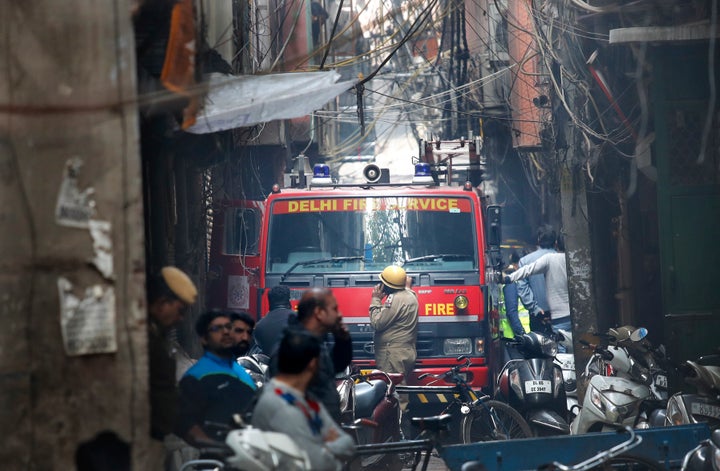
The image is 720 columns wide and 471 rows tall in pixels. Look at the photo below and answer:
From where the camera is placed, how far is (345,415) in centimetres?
746

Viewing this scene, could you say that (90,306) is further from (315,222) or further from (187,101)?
(315,222)

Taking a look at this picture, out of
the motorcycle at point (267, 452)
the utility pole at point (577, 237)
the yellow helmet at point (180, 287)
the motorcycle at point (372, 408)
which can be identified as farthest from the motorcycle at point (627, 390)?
the motorcycle at point (267, 452)

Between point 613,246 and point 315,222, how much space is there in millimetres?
4989

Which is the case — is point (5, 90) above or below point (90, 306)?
above

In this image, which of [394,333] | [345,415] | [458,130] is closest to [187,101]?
[345,415]

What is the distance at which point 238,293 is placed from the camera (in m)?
10.4

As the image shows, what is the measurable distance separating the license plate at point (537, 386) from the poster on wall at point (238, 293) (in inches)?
128

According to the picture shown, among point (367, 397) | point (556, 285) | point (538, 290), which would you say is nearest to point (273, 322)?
point (367, 397)

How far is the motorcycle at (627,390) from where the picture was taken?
746 cm

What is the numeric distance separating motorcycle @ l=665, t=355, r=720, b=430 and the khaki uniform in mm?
2978

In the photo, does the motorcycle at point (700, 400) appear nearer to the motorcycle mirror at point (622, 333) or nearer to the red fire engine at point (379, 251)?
the motorcycle mirror at point (622, 333)

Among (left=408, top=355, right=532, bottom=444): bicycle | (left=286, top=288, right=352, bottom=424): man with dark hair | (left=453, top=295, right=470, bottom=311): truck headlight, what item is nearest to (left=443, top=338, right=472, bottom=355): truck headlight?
(left=453, top=295, right=470, bottom=311): truck headlight

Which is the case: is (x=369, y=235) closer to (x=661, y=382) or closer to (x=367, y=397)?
(x=367, y=397)

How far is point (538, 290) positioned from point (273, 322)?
647cm
